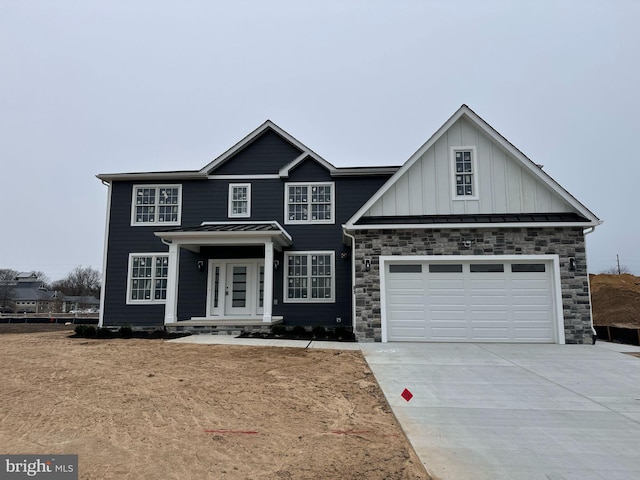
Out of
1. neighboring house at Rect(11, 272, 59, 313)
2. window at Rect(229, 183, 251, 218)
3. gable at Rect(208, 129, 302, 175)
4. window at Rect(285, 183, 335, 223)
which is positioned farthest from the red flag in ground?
neighboring house at Rect(11, 272, 59, 313)

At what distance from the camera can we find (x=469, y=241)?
397 inches

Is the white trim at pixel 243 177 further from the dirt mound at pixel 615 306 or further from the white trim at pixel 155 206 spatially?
the dirt mound at pixel 615 306

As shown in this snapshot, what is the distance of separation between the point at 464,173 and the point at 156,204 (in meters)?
11.0

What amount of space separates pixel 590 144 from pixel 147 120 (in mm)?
31147

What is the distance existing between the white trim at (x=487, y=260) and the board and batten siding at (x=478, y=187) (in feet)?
4.34

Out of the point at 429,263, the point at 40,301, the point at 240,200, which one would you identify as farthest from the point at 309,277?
the point at 40,301

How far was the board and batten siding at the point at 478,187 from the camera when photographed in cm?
1045

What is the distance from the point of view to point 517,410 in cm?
464

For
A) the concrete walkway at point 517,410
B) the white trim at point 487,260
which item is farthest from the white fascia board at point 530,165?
the concrete walkway at point 517,410

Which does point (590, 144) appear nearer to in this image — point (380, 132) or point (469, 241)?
point (380, 132)

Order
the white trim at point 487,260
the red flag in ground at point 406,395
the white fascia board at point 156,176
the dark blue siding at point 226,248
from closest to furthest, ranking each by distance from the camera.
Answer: the red flag in ground at point 406,395, the white trim at point 487,260, the dark blue siding at point 226,248, the white fascia board at point 156,176

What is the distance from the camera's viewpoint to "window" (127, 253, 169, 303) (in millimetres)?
13508

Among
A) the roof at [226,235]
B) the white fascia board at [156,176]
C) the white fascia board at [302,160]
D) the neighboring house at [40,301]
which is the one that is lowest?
the neighboring house at [40,301]

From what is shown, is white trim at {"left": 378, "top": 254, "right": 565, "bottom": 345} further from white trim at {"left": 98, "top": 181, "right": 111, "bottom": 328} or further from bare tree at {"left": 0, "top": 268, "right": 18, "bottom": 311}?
bare tree at {"left": 0, "top": 268, "right": 18, "bottom": 311}
